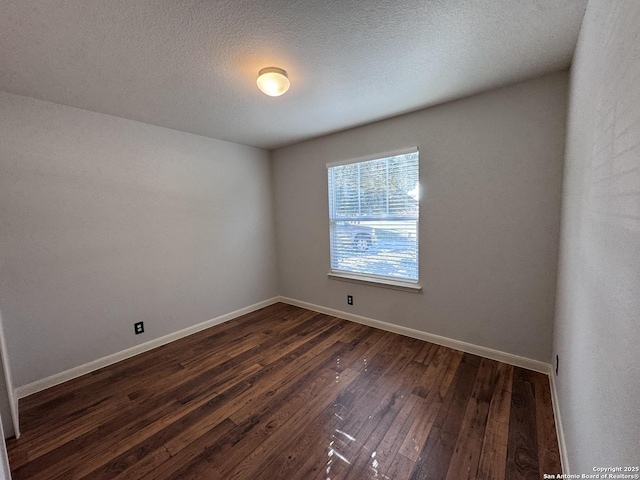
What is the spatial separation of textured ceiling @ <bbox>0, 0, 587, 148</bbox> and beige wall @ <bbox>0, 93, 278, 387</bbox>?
1.16 ft

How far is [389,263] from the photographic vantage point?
2996 millimetres

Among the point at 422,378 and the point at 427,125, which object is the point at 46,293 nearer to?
the point at 422,378

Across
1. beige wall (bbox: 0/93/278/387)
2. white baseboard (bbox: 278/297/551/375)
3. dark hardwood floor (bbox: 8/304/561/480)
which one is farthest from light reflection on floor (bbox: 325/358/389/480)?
beige wall (bbox: 0/93/278/387)

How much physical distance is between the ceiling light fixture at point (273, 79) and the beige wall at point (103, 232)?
67.0 inches

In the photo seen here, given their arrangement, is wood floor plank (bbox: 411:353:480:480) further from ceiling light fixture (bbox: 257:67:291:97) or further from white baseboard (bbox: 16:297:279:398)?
white baseboard (bbox: 16:297:279:398)

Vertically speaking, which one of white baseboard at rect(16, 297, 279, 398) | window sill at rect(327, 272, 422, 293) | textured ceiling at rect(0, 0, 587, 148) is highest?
textured ceiling at rect(0, 0, 587, 148)

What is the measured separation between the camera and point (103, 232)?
8.17 feet

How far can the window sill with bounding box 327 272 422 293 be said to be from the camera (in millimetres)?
2783

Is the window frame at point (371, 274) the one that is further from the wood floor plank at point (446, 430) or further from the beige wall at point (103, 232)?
the beige wall at point (103, 232)

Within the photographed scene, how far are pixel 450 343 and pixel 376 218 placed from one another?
1529 millimetres

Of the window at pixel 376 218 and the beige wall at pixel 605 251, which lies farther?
the window at pixel 376 218

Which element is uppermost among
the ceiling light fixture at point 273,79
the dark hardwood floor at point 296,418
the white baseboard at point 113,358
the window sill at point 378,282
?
the ceiling light fixture at point 273,79

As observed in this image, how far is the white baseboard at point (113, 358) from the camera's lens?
2.15 metres

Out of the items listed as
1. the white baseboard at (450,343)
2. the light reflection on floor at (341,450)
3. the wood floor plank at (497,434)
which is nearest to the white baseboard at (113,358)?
the white baseboard at (450,343)
